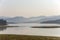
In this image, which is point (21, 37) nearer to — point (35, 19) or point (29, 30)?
point (29, 30)

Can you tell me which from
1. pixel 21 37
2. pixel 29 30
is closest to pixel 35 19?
pixel 29 30

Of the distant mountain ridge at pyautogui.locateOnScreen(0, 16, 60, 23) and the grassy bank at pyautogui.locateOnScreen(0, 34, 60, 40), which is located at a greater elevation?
the distant mountain ridge at pyautogui.locateOnScreen(0, 16, 60, 23)

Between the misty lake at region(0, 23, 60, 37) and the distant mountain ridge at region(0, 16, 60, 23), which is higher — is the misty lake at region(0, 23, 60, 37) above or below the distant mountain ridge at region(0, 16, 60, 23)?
below

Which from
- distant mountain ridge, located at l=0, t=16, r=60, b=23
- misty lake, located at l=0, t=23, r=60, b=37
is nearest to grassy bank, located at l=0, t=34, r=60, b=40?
misty lake, located at l=0, t=23, r=60, b=37

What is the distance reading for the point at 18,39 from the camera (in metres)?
1.16

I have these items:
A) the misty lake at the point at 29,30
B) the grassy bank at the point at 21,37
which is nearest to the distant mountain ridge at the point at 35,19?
the misty lake at the point at 29,30

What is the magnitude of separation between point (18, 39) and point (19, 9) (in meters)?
0.33

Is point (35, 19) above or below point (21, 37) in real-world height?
above

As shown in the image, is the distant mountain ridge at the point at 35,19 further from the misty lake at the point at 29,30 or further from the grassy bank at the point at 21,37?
the grassy bank at the point at 21,37

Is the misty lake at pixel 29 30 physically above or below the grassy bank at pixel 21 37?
above

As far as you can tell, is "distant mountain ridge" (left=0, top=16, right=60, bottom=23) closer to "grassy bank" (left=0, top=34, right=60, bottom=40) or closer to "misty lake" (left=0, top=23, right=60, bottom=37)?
"misty lake" (left=0, top=23, right=60, bottom=37)

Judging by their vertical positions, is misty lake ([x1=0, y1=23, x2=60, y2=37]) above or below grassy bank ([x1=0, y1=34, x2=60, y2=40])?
above

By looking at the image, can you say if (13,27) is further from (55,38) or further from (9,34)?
(55,38)

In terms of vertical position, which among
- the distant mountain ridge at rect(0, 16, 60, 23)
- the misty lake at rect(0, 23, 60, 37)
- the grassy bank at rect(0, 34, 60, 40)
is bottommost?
the grassy bank at rect(0, 34, 60, 40)
